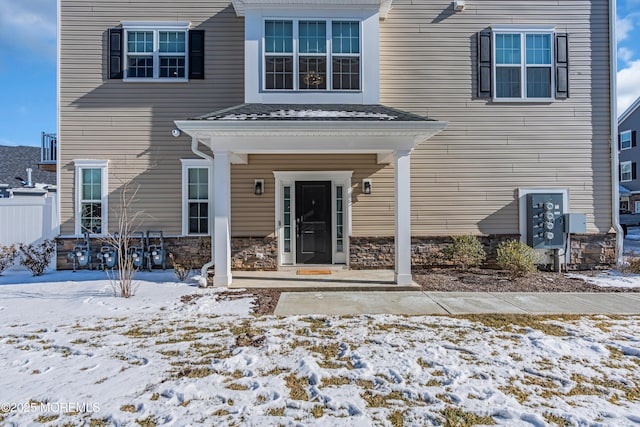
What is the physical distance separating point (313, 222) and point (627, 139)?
2566 centimetres

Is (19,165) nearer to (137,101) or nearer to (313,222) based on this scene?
(137,101)

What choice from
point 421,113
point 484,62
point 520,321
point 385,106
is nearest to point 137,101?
point 385,106

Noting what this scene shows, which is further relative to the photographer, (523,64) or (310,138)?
(523,64)

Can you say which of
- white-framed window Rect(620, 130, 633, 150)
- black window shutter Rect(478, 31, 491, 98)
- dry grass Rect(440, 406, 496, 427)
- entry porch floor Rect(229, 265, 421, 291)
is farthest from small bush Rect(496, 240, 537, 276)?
white-framed window Rect(620, 130, 633, 150)

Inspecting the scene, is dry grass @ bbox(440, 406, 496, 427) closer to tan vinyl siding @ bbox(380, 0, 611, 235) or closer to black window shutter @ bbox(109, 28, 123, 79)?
tan vinyl siding @ bbox(380, 0, 611, 235)

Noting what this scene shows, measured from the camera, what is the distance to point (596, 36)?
8055 mm

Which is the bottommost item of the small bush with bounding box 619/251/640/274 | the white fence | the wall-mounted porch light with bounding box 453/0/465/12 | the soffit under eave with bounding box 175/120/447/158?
the small bush with bounding box 619/251/640/274

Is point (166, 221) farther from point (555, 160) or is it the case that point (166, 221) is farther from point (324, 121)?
point (555, 160)

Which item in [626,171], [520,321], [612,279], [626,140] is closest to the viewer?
[520,321]

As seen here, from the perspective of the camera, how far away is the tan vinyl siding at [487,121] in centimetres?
798

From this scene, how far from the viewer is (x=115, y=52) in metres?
7.77

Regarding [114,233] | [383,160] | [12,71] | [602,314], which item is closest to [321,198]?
[383,160]

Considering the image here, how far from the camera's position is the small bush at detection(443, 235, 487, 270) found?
24.9ft

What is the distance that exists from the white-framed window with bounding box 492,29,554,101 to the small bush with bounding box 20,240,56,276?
11207mm
